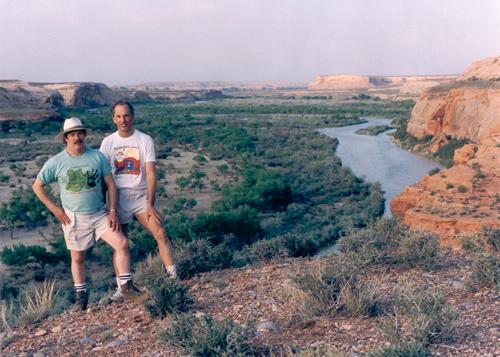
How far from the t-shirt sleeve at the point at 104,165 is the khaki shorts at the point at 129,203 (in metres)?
0.31

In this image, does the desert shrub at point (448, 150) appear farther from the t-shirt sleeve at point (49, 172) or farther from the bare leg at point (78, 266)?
the t-shirt sleeve at point (49, 172)

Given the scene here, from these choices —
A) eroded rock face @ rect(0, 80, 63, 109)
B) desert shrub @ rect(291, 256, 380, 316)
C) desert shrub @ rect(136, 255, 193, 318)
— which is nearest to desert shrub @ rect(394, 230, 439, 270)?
desert shrub @ rect(291, 256, 380, 316)

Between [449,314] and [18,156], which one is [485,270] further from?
[18,156]

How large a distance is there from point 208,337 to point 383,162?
29968 millimetres

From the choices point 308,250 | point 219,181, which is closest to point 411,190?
point 308,250

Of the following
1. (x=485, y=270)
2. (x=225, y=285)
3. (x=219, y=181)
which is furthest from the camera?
(x=219, y=181)

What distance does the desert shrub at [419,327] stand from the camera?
11.5 ft

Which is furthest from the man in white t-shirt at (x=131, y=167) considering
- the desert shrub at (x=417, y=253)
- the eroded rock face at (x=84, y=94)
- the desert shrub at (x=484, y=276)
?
the eroded rock face at (x=84, y=94)

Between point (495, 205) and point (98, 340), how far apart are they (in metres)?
12.5

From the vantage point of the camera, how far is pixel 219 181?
79.5 ft

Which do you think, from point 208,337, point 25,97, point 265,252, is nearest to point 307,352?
point 208,337

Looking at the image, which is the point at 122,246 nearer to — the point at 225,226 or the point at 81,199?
the point at 81,199

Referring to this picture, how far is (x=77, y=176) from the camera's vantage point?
516cm

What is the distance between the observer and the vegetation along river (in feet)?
85.5
